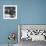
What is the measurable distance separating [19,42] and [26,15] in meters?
0.74

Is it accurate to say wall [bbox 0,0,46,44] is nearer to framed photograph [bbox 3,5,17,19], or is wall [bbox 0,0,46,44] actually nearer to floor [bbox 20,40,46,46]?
framed photograph [bbox 3,5,17,19]

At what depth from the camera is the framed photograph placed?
361cm

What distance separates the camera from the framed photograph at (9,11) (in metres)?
3.61

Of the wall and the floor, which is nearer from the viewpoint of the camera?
the floor

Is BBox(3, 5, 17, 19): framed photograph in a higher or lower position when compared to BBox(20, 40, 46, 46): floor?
higher

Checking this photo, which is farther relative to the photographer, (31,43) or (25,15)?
(25,15)

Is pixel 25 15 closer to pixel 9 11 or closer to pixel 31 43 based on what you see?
pixel 9 11

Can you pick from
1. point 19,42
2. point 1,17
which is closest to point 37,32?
point 19,42

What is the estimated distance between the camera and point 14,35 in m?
3.59

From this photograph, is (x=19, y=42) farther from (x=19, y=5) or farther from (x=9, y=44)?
(x=19, y=5)

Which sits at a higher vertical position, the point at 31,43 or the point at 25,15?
the point at 25,15

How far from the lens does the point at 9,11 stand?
11.9ft

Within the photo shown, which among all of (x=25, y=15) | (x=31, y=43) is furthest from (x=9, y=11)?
(x=31, y=43)

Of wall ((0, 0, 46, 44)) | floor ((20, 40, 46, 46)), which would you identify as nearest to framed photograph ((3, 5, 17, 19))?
wall ((0, 0, 46, 44))
